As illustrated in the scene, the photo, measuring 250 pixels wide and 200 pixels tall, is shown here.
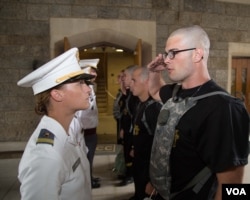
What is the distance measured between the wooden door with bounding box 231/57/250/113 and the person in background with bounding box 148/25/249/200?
12.0 feet

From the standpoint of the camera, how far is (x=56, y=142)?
0.94m

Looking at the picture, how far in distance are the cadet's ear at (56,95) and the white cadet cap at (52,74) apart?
0.08ft

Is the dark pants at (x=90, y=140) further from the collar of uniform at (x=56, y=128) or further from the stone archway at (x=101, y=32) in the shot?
the collar of uniform at (x=56, y=128)

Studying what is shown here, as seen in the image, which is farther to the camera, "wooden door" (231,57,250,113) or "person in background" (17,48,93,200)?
"wooden door" (231,57,250,113)

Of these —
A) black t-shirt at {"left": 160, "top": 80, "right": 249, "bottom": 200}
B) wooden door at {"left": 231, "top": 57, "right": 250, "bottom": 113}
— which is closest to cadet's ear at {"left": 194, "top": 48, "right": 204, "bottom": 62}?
black t-shirt at {"left": 160, "top": 80, "right": 249, "bottom": 200}

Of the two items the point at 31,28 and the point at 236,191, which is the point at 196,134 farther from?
the point at 31,28

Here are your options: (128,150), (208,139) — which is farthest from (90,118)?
(208,139)

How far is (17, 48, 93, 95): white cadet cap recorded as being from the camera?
102 cm

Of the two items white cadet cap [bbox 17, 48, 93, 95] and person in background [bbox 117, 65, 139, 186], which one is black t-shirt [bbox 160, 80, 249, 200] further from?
person in background [bbox 117, 65, 139, 186]

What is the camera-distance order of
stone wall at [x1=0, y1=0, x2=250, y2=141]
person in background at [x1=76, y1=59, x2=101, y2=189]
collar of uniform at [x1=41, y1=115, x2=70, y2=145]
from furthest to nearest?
stone wall at [x1=0, y1=0, x2=250, y2=141]
person in background at [x1=76, y1=59, x2=101, y2=189]
collar of uniform at [x1=41, y1=115, x2=70, y2=145]

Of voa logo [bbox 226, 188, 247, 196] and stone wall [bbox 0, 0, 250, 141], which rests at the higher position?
stone wall [bbox 0, 0, 250, 141]

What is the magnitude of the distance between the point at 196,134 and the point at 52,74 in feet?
2.23

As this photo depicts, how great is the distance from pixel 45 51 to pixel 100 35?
88 cm

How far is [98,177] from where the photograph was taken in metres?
3.15
